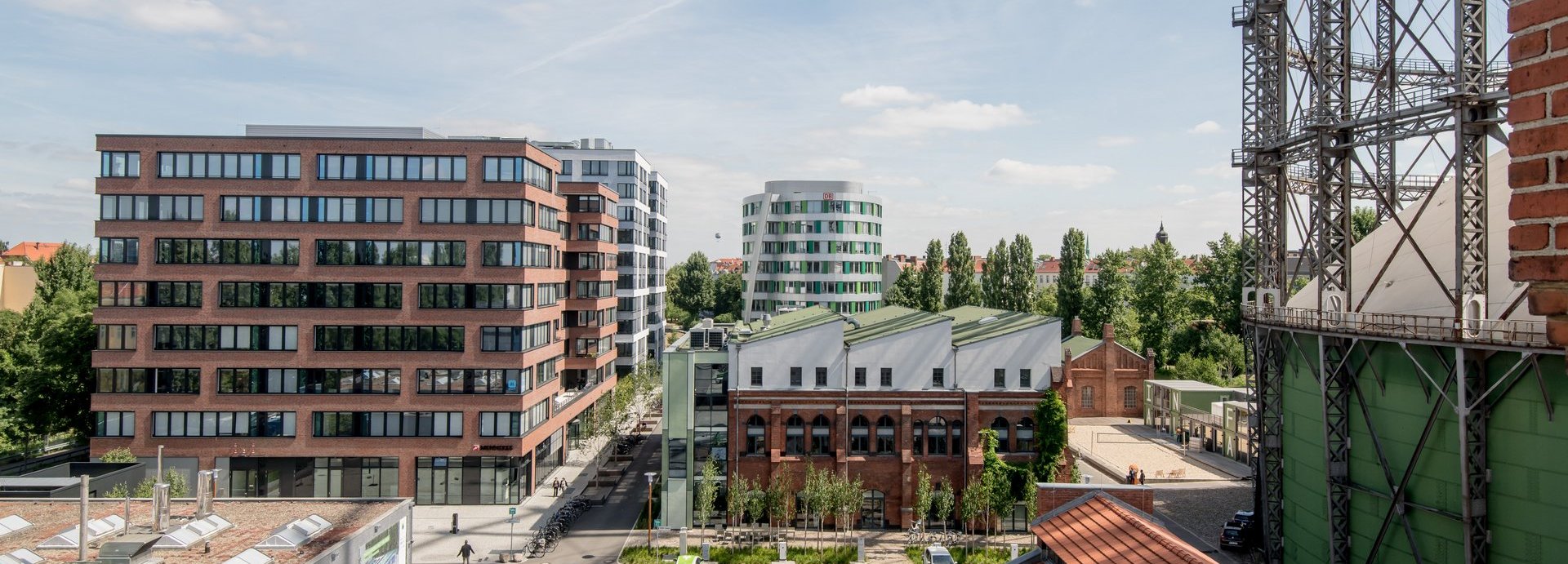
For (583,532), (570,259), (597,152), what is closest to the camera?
(583,532)

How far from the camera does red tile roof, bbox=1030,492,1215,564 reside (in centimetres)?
1681

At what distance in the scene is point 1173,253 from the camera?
99.9 metres

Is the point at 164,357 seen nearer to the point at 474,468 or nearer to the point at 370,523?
the point at 474,468

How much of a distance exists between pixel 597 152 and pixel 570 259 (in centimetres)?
2364

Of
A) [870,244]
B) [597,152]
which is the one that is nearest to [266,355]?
[597,152]

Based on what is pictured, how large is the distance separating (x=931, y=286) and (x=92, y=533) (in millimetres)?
87536

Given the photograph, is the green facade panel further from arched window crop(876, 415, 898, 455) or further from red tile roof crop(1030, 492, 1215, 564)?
arched window crop(876, 415, 898, 455)

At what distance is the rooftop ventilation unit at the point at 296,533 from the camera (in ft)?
82.7

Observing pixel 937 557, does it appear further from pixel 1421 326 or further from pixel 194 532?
pixel 194 532

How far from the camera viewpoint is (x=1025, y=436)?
155 ft

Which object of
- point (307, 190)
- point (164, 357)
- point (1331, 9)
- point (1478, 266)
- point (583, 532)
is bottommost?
point (583, 532)

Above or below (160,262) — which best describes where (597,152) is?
above

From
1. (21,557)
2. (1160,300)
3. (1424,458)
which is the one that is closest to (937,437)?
(1424,458)

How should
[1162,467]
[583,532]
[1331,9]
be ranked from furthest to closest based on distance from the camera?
[1162,467] < [583,532] < [1331,9]
